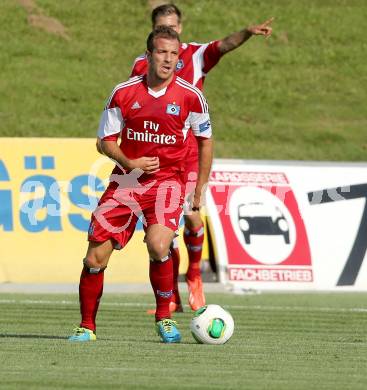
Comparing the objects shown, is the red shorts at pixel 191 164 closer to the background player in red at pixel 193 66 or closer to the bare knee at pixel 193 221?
the background player in red at pixel 193 66

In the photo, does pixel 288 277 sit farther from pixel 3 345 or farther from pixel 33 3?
pixel 33 3

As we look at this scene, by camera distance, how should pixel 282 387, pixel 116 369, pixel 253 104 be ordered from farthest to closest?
pixel 253 104 → pixel 116 369 → pixel 282 387

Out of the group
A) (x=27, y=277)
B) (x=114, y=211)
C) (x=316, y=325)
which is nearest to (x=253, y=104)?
(x=27, y=277)

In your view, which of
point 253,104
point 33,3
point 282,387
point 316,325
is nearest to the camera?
point 282,387

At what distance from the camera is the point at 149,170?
9086 millimetres

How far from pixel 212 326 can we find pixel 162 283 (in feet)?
1.76

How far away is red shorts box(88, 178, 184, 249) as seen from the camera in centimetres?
904

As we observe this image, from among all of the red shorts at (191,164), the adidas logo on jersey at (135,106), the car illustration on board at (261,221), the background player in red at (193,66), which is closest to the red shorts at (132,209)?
the adidas logo on jersey at (135,106)

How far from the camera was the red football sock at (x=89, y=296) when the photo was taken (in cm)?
915

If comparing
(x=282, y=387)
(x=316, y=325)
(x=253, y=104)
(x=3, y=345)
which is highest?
(x=282, y=387)

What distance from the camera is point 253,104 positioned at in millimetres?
25312

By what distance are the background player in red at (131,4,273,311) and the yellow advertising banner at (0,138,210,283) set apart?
379 cm

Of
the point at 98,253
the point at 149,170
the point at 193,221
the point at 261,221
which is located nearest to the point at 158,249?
the point at 98,253

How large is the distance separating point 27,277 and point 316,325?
213 inches
